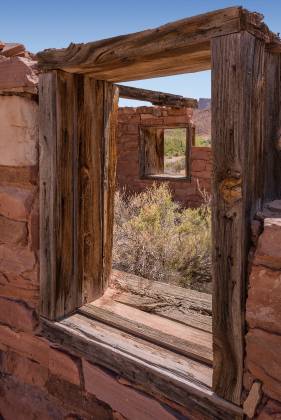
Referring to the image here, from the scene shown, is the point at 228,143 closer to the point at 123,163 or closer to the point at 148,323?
the point at 148,323

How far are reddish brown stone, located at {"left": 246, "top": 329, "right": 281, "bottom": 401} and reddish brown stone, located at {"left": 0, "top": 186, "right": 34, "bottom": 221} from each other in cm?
122

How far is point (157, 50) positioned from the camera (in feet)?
4.72

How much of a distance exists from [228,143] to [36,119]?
1.02 meters

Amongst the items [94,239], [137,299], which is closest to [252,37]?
[94,239]

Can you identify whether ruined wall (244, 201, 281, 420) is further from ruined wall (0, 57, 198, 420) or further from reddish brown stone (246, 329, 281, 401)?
ruined wall (0, 57, 198, 420)

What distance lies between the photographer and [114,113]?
213cm

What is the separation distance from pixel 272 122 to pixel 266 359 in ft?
2.66

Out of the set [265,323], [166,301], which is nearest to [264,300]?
[265,323]

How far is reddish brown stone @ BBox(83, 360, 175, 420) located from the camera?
1626mm

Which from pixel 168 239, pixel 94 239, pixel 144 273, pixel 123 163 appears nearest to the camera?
pixel 94 239

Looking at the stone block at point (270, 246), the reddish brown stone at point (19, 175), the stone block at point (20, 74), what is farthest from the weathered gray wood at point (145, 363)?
the stone block at point (20, 74)

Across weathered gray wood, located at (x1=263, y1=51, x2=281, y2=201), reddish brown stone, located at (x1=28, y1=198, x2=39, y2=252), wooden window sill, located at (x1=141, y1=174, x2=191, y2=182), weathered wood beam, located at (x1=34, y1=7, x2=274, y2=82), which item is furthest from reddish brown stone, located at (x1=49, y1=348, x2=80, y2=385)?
wooden window sill, located at (x1=141, y1=174, x2=191, y2=182)

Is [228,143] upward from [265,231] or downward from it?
upward

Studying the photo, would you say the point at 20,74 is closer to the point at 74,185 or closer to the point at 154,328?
the point at 74,185
